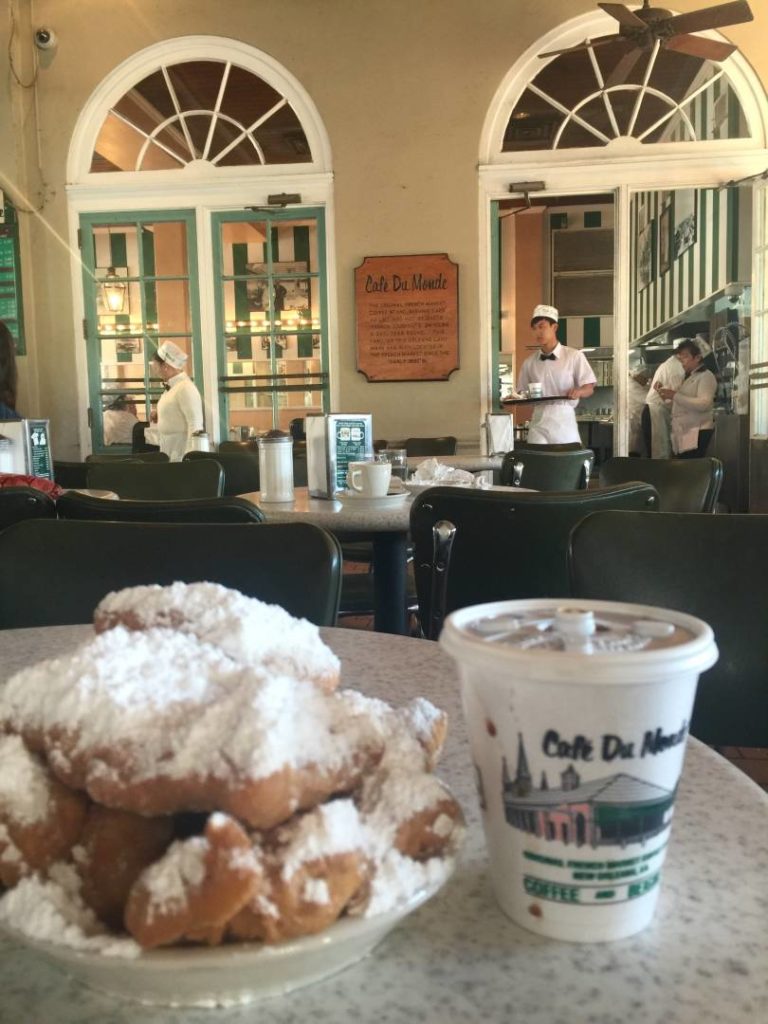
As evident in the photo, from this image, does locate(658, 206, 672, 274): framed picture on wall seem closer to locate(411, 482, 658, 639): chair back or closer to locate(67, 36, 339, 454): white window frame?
locate(67, 36, 339, 454): white window frame

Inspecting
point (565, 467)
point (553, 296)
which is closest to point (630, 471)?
point (565, 467)

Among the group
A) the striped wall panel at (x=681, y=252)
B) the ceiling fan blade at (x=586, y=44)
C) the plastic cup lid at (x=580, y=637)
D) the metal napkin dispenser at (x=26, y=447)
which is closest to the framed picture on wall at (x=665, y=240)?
the striped wall panel at (x=681, y=252)

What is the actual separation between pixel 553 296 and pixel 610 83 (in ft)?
19.5

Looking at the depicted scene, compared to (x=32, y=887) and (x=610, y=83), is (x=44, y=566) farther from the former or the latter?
(x=610, y=83)

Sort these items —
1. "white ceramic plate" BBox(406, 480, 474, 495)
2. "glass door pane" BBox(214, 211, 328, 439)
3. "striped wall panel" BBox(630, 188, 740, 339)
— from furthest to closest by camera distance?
"striped wall panel" BBox(630, 188, 740, 339), "glass door pane" BBox(214, 211, 328, 439), "white ceramic plate" BBox(406, 480, 474, 495)

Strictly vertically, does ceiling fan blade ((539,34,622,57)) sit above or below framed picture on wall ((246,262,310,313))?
above

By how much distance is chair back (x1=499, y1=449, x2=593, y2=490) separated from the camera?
A: 3.23 metres

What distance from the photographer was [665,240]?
1008 centimetres

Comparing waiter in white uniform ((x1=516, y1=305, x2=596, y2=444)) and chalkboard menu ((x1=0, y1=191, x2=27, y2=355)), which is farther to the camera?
chalkboard menu ((x1=0, y1=191, x2=27, y2=355))

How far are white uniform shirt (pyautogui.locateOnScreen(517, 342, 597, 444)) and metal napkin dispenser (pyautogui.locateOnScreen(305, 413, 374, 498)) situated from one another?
359 centimetres

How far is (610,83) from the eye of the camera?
18.2 ft

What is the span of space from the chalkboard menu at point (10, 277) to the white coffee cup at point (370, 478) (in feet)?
17.0

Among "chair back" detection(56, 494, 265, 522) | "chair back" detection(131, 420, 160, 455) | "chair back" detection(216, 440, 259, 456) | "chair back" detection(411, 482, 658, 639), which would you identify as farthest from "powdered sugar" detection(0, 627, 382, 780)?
"chair back" detection(131, 420, 160, 455)

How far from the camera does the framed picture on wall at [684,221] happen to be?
8.75 meters
